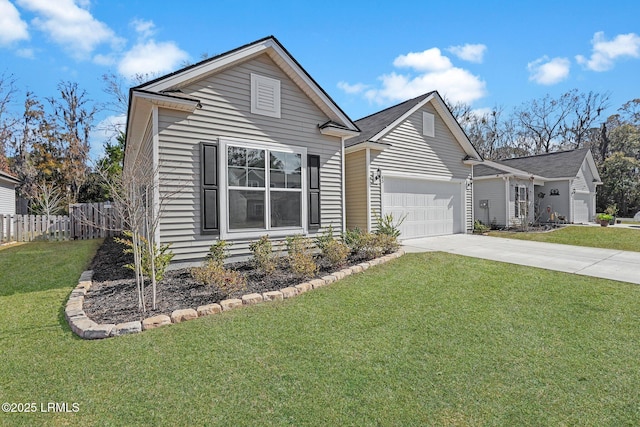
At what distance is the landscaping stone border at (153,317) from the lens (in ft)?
11.8

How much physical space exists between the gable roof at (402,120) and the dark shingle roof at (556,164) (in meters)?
10.8

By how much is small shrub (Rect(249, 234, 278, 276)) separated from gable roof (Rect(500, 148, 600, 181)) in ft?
67.9

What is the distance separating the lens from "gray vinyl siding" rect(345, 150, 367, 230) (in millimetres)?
10055

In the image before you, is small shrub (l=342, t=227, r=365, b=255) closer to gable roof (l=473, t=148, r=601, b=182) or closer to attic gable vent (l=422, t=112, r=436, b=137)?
attic gable vent (l=422, t=112, r=436, b=137)

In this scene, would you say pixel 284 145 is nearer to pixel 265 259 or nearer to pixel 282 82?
pixel 282 82

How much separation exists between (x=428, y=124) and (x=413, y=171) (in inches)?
79.9

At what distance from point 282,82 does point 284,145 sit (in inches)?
62.1

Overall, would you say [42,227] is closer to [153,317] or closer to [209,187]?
[209,187]

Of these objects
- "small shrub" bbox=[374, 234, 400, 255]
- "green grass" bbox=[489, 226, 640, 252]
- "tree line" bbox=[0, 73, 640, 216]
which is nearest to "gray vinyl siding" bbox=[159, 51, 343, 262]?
"small shrub" bbox=[374, 234, 400, 255]

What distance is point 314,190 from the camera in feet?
26.1

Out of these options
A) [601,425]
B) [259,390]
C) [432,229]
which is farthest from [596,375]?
[432,229]

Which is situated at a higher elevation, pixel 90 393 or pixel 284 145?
pixel 284 145

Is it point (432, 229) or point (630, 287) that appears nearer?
point (630, 287)

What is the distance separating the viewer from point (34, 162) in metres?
20.7
